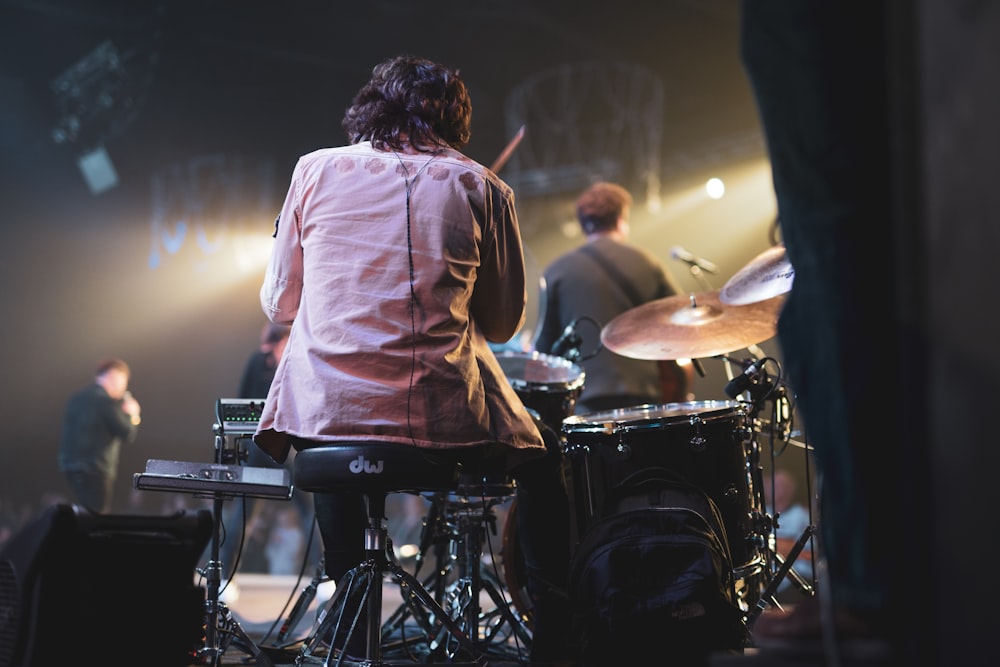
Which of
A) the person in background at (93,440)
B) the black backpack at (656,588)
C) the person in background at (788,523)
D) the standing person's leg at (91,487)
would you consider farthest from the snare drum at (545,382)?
the standing person's leg at (91,487)

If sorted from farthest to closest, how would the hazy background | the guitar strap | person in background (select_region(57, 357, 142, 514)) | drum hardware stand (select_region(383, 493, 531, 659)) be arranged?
1. the hazy background
2. person in background (select_region(57, 357, 142, 514))
3. the guitar strap
4. drum hardware stand (select_region(383, 493, 531, 659))

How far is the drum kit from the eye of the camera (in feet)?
9.21

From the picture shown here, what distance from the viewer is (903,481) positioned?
1.16 meters

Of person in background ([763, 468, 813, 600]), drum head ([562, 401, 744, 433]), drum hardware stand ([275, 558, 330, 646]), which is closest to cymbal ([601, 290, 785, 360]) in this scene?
drum head ([562, 401, 744, 433])

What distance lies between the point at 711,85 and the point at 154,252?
22.1 ft

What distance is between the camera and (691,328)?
3.26 m

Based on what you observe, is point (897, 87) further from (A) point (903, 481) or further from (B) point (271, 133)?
(B) point (271, 133)

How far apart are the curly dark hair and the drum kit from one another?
1.06 meters

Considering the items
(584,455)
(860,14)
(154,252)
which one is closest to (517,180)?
(154,252)

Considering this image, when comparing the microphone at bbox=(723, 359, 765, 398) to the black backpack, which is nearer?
the black backpack

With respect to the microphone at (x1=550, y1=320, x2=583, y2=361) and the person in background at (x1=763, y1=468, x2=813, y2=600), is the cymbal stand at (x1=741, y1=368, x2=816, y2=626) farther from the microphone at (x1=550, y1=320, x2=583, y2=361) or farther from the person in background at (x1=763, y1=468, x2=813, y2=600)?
the person in background at (x1=763, y1=468, x2=813, y2=600)

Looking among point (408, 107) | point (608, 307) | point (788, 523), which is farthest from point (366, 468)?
point (788, 523)

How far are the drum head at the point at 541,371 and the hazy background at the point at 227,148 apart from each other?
471cm

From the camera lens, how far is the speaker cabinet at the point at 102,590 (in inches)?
65.9
